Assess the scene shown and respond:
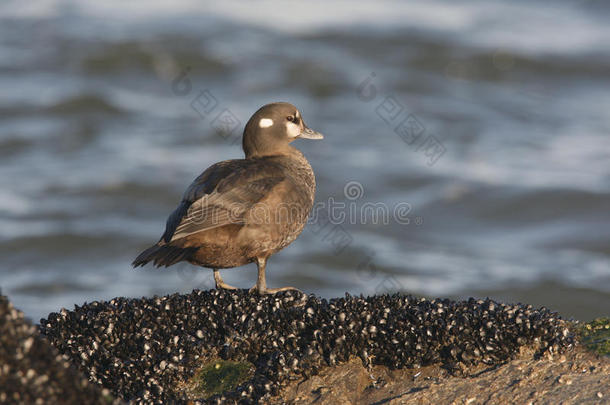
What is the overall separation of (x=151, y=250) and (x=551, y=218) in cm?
1593

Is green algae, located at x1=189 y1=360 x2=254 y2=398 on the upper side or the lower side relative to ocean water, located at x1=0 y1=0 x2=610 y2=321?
lower

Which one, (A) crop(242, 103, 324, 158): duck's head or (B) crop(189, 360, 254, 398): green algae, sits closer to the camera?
(B) crop(189, 360, 254, 398): green algae

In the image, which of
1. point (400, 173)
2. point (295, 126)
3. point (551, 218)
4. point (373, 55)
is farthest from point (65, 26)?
point (295, 126)

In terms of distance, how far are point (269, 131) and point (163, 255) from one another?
2.44 m

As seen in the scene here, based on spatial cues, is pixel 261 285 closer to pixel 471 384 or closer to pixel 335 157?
pixel 471 384

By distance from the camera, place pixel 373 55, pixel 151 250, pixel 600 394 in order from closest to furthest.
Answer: pixel 600 394
pixel 151 250
pixel 373 55

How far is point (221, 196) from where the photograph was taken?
823 centimetres

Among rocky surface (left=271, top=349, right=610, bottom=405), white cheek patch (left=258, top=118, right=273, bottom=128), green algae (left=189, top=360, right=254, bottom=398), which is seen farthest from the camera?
white cheek patch (left=258, top=118, right=273, bottom=128)

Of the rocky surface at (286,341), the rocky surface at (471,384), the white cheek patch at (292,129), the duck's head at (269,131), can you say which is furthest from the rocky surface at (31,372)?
the white cheek patch at (292,129)

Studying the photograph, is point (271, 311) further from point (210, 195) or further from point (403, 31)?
point (403, 31)

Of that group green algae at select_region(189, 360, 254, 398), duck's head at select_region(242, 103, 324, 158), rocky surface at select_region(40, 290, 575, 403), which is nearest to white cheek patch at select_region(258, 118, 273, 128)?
duck's head at select_region(242, 103, 324, 158)

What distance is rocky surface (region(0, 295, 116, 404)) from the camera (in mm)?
4930

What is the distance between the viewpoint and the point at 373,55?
31672mm

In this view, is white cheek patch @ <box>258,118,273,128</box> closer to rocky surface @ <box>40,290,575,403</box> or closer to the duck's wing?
the duck's wing
